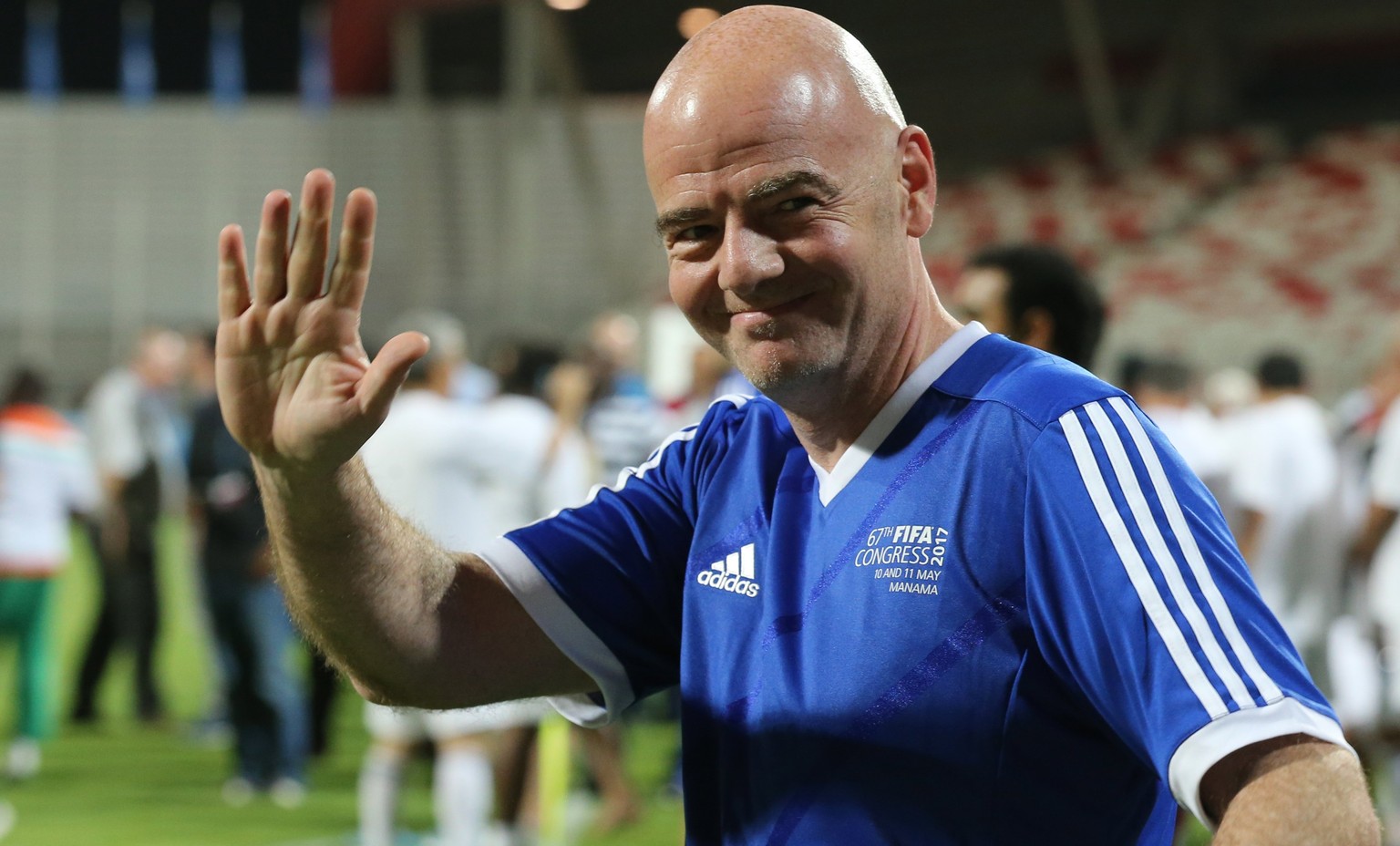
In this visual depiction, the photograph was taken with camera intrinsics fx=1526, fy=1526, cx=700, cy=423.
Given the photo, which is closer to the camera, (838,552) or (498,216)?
(838,552)

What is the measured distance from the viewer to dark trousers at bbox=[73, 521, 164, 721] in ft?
30.8

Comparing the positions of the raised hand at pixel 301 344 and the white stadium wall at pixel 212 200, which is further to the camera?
the white stadium wall at pixel 212 200

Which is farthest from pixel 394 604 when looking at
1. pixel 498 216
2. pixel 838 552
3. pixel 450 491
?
pixel 498 216

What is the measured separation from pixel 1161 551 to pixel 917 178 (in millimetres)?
603

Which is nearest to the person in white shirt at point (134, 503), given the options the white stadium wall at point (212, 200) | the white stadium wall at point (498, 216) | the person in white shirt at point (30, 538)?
the person in white shirt at point (30, 538)

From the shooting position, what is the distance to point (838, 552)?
170 centimetres

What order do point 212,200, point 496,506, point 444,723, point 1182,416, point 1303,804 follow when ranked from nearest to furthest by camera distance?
point 1303,804
point 444,723
point 496,506
point 1182,416
point 212,200

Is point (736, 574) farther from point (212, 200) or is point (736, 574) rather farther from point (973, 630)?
point (212, 200)

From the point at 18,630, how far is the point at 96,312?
2022cm

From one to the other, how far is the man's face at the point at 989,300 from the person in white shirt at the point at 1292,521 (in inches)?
115

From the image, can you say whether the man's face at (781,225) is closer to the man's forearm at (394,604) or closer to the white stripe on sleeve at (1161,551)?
the white stripe on sleeve at (1161,551)

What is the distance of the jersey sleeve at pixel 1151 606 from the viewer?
1302 millimetres

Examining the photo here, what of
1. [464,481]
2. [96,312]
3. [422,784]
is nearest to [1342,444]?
[464,481]

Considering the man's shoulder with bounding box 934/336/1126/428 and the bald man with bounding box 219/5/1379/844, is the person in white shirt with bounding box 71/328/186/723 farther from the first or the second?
the man's shoulder with bounding box 934/336/1126/428
